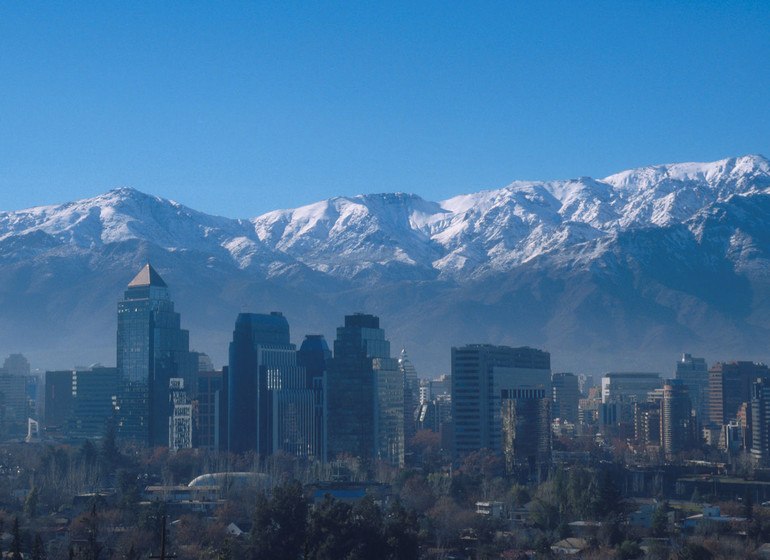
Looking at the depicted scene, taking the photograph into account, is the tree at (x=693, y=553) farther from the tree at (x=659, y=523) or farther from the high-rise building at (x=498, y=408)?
the high-rise building at (x=498, y=408)

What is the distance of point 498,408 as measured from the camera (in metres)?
170

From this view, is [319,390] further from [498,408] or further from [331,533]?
[331,533]

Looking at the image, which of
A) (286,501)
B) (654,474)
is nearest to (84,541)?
(286,501)

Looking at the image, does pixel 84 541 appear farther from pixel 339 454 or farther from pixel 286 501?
pixel 339 454

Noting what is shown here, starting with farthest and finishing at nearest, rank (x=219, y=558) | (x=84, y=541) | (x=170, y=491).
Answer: (x=170, y=491)
(x=84, y=541)
(x=219, y=558)

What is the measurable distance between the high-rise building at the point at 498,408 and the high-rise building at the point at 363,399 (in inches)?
389

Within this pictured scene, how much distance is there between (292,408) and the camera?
18175cm

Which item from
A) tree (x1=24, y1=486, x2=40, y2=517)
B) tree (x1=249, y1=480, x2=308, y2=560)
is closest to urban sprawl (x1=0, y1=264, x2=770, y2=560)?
tree (x1=249, y1=480, x2=308, y2=560)

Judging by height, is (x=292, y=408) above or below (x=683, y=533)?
above

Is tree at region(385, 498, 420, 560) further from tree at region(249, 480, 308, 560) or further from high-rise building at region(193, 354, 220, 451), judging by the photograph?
high-rise building at region(193, 354, 220, 451)

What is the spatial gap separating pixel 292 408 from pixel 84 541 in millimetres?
88103

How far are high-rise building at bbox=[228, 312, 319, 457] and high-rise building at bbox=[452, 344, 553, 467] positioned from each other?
19.5 metres

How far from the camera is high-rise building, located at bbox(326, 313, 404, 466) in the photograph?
574ft

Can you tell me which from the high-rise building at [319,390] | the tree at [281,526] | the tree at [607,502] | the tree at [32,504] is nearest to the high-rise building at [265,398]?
the high-rise building at [319,390]
